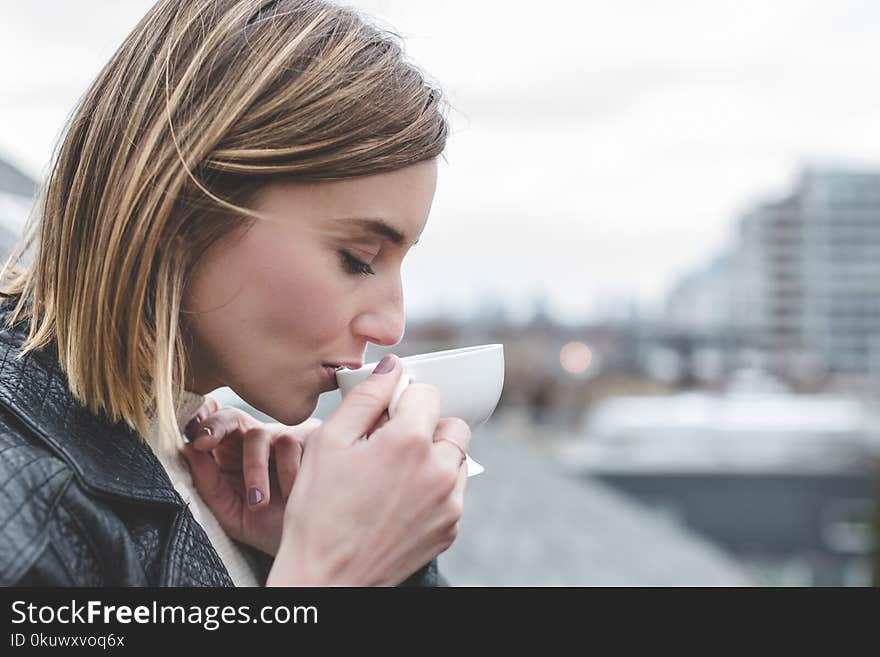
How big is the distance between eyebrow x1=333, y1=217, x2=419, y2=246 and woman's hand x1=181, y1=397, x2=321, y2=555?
37 centimetres

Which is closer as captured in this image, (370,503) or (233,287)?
(370,503)

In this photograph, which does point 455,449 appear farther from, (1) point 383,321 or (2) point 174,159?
(2) point 174,159

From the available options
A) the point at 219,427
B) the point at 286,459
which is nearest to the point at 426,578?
the point at 286,459

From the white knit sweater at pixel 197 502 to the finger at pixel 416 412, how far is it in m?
0.37

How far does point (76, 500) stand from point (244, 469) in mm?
404

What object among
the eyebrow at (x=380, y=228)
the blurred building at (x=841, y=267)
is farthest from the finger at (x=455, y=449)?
the blurred building at (x=841, y=267)

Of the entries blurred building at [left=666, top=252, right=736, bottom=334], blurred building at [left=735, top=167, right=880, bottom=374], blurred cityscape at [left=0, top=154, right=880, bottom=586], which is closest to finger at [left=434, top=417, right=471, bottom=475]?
blurred cityscape at [left=0, top=154, right=880, bottom=586]

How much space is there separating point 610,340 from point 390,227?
167 feet

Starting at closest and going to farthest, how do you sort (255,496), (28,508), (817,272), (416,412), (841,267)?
1. (28,508)
2. (416,412)
3. (255,496)
4. (841,267)
5. (817,272)

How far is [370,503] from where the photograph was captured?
932 millimetres

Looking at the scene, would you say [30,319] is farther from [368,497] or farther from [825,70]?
[825,70]

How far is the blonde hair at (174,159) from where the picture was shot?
106cm

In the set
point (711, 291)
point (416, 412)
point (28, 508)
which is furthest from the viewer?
point (711, 291)

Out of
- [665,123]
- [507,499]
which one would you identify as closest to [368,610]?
[507,499]
